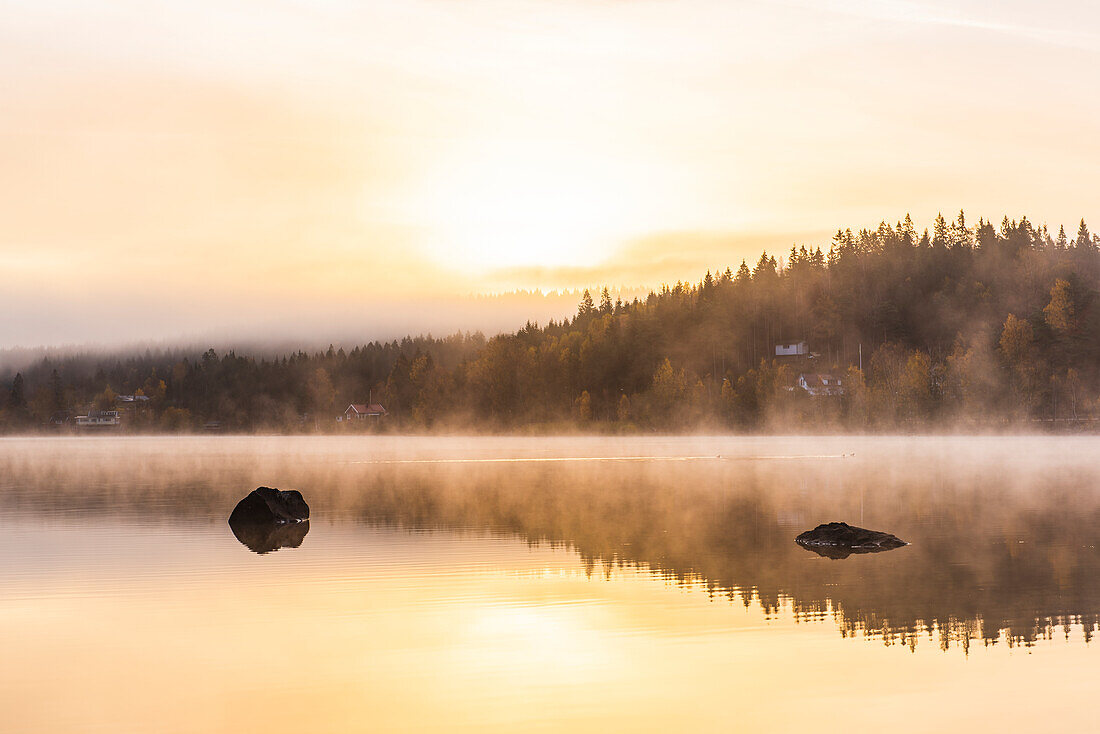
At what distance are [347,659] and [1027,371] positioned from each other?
193m

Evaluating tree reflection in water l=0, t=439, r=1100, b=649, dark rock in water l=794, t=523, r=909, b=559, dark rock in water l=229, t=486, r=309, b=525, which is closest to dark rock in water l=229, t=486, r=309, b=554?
dark rock in water l=229, t=486, r=309, b=525

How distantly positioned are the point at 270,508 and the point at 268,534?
13.2 ft

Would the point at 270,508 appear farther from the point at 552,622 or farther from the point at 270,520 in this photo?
the point at 552,622

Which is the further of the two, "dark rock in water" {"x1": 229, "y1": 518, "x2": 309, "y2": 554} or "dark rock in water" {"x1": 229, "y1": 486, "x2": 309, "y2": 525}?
"dark rock in water" {"x1": 229, "y1": 486, "x2": 309, "y2": 525}

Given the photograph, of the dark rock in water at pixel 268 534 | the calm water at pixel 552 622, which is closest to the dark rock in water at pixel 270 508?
the dark rock in water at pixel 268 534

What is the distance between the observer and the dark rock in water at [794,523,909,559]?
118 feet

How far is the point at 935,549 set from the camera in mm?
36031

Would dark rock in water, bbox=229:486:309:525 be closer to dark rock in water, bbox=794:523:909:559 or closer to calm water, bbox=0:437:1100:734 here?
calm water, bbox=0:437:1100:734

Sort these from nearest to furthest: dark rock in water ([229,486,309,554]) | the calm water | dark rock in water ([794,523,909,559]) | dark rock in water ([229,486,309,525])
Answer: the calm water
dark rock in water ([794,523,909,559])
dark rock in water ([229,486,309,554])
dark rock in water ([229,486,309,525])

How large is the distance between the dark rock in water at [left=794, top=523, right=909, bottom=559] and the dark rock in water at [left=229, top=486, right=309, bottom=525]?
77.6ft

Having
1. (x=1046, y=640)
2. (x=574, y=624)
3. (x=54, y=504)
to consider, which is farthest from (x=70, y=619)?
(x=54, y=504)

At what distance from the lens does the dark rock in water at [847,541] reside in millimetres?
35875

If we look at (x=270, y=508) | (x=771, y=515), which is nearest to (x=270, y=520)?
(x=270, y=508)

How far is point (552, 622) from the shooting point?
80.1 ft
